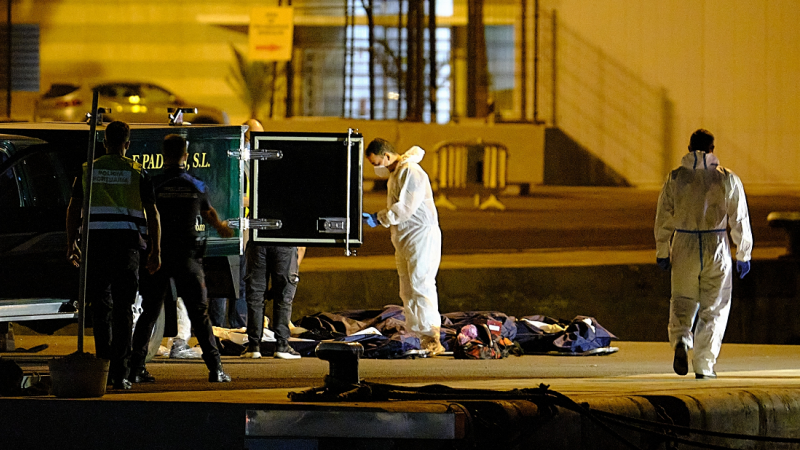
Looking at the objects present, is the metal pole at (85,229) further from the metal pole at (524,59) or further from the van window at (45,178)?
the metal pole at (524,59)

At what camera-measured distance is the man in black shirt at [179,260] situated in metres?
7.33

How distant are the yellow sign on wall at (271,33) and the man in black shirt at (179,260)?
5.77 m

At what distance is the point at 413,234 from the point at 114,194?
3.18 m

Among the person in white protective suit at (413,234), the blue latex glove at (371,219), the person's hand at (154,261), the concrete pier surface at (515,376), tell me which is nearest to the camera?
the concrete pier surface at (515,376)

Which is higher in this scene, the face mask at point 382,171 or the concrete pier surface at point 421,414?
the face mask at point 382,171

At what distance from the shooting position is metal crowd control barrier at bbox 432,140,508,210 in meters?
13.1

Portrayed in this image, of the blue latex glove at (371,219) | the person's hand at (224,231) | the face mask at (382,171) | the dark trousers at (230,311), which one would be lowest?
the dark trousers at (230,311)

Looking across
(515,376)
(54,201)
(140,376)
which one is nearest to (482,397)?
(515,376)

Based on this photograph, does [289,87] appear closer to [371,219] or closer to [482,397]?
[371,219]

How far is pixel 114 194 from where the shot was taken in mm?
7168

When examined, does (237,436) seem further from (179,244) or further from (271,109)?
(271,109)

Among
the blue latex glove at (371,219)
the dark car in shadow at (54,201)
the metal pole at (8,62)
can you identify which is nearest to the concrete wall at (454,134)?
the metal pole at (8,62)

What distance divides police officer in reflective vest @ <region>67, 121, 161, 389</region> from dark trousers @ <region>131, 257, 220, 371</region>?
0.15 meters

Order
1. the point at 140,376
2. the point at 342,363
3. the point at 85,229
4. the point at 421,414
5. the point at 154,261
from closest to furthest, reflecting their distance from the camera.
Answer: the point at 421,414, the point at 342,363, the point at 85,229, the point at 154,261, the point at 140,376
